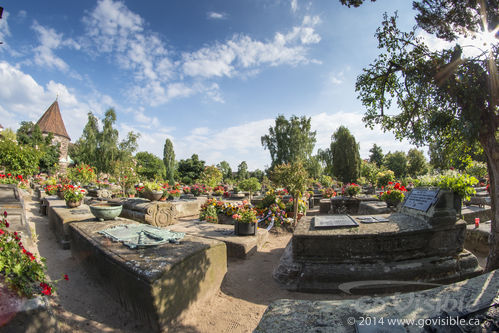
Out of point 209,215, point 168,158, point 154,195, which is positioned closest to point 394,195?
point 209,215

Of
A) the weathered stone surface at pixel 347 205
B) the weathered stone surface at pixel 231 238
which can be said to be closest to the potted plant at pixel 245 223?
the weathered stone surface at pixel 231 238

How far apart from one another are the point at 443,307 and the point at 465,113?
2.80 m

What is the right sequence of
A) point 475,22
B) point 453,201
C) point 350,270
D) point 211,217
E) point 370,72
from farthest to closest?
1. point 211,217
2. point 370,72
3. point 453,201
4. point 350,270
5. point 475,22

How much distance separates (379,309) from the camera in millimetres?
1728

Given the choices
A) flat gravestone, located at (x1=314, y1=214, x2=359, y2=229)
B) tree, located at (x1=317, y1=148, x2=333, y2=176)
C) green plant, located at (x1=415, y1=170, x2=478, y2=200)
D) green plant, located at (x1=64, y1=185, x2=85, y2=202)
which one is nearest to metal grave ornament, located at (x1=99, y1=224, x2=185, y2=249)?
flat gravestone, located at (x1=314, y1=214, x2=359, y2=229)

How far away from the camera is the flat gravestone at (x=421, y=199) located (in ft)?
14.4

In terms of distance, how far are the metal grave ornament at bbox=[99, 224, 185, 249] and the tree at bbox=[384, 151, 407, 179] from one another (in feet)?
151

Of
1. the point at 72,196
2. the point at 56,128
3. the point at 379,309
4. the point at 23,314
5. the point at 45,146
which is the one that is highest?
the point at 56,128

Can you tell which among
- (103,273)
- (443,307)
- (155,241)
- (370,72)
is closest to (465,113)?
(370,72)

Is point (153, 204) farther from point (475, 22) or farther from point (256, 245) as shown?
point (475, 22)

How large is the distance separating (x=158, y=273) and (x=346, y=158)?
33866mm

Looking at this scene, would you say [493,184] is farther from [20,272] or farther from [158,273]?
[20,272]

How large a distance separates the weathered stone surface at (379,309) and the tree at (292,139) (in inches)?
1163

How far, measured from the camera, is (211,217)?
8594 mm
